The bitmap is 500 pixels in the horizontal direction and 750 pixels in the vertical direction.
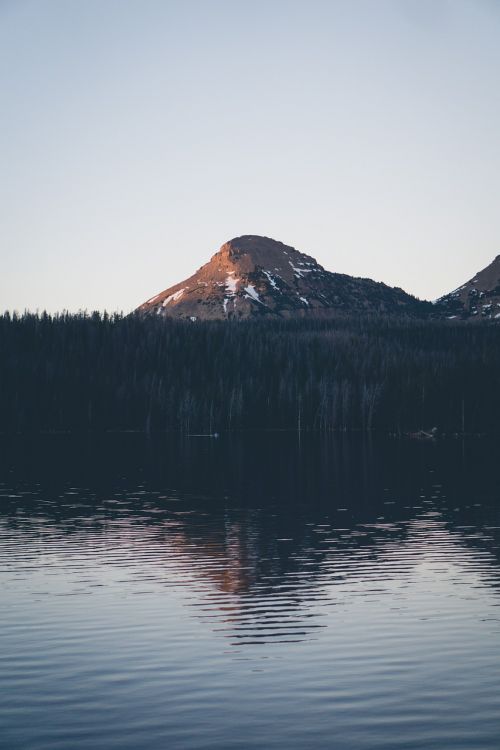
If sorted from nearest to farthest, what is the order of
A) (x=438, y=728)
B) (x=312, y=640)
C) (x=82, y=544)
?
(x=438, y=728) → (x=312, y=640) → (x=82, y=544)

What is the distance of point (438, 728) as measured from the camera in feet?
69.5

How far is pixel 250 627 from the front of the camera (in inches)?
1238

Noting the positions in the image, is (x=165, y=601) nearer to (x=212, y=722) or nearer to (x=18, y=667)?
(x=18, y=667)

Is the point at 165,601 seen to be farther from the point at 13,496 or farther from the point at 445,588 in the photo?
the point at 13,496

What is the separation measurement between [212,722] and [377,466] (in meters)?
108

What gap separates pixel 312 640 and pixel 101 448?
15696 centimetres

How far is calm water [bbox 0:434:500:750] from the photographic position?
21578 millimetres

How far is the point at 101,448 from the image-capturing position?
184 m

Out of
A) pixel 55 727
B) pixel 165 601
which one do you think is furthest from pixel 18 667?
pixel 165 601

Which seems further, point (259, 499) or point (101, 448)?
point (101, 448)

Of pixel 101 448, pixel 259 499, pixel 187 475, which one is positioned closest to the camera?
pixel 259 499

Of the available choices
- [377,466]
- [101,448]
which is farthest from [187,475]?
[101,448]

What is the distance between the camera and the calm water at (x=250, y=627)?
21.6m

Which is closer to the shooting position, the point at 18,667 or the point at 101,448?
the point at 18,667
